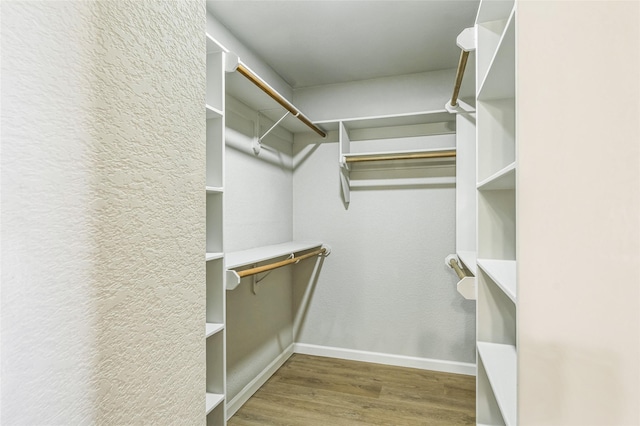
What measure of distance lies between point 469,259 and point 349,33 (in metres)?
1.49

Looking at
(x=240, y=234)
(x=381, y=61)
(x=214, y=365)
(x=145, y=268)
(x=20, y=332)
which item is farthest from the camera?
(x=381, y=61)

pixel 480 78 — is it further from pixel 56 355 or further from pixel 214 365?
pixel 214 365

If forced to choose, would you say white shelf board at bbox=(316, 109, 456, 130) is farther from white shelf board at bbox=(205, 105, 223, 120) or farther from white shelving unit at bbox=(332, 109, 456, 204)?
white shelf board at bbox=(205, 105, 223, 120)

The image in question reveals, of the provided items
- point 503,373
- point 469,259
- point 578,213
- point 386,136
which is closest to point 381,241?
point 386,136

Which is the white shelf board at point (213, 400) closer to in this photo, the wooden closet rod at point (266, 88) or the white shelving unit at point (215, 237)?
the white shelving unit at point (215, 237)

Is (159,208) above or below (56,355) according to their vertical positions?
above

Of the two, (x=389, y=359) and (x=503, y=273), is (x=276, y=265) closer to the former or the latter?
(x=503, y=273)

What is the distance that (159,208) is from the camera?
594 mm

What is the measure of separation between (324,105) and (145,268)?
246 cm

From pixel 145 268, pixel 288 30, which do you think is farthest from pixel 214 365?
pixel 288 30

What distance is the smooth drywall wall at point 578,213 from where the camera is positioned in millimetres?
659

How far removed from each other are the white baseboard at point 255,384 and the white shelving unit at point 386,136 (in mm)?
1363

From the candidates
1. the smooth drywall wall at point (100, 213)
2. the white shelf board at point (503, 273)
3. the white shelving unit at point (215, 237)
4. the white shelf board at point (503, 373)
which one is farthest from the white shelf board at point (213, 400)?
the white shelf board at point (503, 273)

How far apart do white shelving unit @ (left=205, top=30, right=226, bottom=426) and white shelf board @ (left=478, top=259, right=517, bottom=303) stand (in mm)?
1082
